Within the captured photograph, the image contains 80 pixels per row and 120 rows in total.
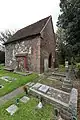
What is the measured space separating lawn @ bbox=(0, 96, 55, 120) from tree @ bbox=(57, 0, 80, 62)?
9.86 m

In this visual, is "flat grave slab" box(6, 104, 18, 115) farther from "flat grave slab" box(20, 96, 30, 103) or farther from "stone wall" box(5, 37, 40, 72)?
"stone wall" box(5, 37, 40, 72)

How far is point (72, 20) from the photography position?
13.8 metres

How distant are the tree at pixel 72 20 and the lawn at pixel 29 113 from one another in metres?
9.86

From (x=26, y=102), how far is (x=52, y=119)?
214 cm

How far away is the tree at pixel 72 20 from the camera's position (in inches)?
508

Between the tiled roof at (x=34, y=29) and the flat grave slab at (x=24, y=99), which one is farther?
the tiled roof at (x=34, y=29)

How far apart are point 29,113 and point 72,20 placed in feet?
40.9

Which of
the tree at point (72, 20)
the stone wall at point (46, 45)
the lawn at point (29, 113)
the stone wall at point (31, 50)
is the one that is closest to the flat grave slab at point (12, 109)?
the lawn at point (29, 113)

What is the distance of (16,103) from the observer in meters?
6.00

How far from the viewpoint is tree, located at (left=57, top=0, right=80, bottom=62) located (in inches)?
508

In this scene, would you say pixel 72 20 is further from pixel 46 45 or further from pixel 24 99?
pixel 24 99

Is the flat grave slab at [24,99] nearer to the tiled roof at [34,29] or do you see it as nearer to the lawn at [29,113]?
the lawn at [29,113]

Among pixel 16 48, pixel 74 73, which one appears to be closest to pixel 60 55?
pixel 16 48

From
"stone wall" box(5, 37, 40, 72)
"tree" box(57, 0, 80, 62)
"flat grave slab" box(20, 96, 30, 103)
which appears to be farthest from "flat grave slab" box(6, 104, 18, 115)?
"tree" box(57, 0, 80, 62)
